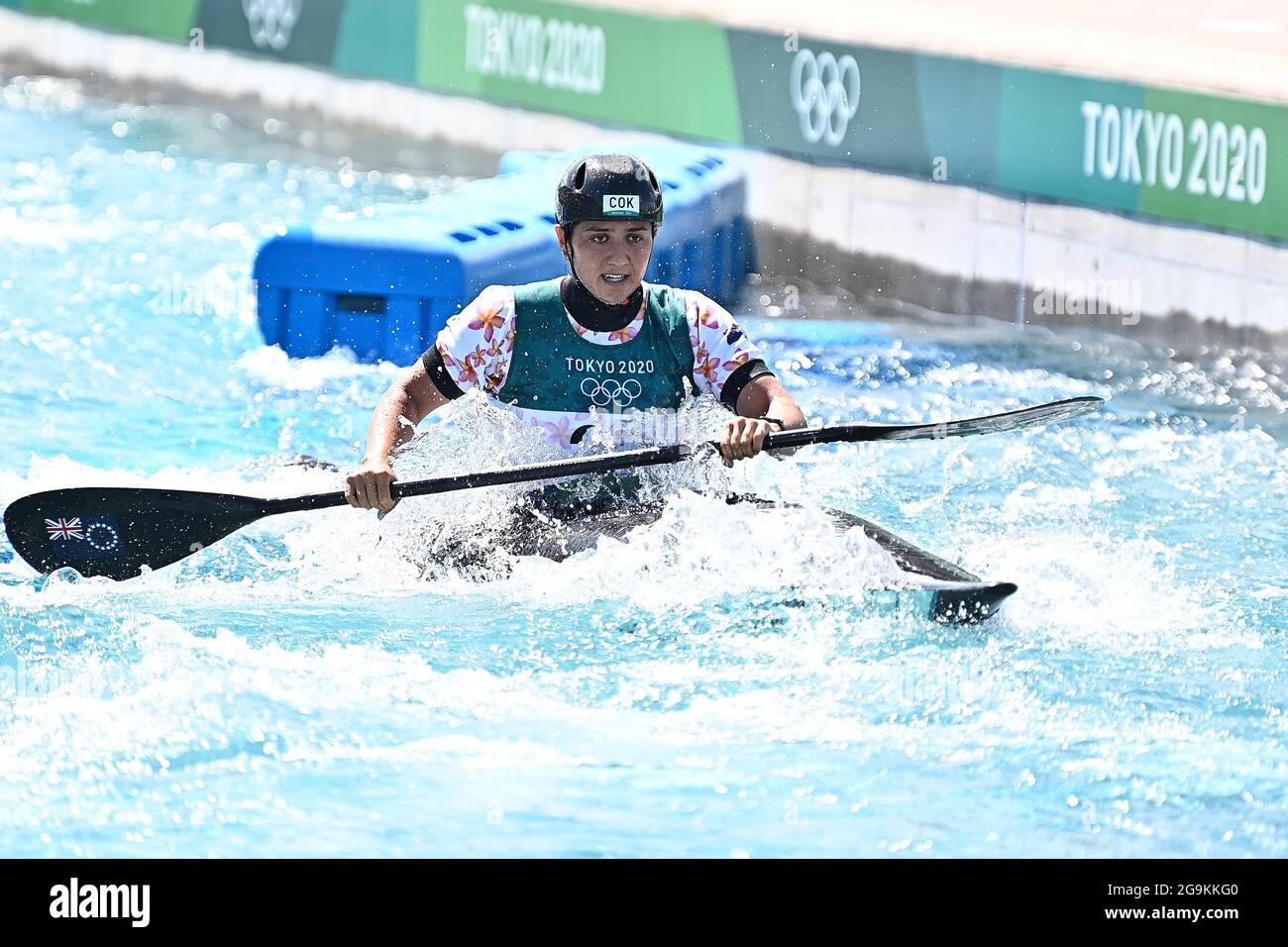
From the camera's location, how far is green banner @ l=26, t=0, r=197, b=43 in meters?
14.9

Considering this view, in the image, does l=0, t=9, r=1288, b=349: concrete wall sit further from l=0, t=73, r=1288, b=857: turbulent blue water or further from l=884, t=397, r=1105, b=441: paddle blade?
l=884, t=397, r=1105, b=441: paddle blade

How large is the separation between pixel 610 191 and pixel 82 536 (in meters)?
1.85

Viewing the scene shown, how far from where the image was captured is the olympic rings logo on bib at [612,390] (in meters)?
5.66

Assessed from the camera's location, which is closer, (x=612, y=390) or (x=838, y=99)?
(x=612, y=390)

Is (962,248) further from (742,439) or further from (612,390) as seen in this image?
(742,439)

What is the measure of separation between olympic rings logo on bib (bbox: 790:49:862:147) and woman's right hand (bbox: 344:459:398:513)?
571cm

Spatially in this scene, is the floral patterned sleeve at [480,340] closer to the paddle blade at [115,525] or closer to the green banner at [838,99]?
the paddle blade at [115,525]

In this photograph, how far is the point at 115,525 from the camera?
5648 millimetres

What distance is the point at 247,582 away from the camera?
577 cm

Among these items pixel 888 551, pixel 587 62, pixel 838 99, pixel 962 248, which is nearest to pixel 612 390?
pixel 888 551

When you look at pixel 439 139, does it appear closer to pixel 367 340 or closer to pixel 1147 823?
pixel 367 340

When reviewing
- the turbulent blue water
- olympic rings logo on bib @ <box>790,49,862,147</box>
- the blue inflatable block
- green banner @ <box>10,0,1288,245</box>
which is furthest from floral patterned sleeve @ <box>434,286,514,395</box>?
olympic rings logo on bib @ <box>790,49,862,147</box>
